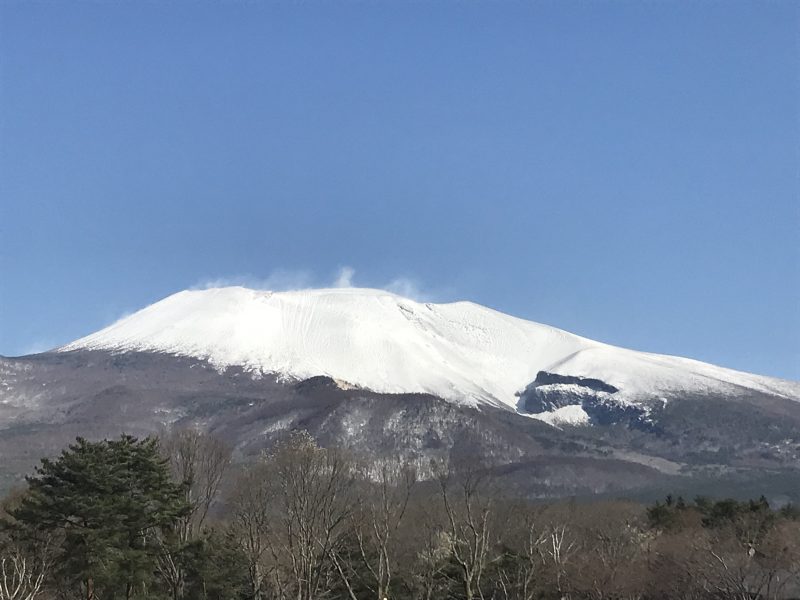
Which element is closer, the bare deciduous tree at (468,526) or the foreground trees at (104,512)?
the bare deciduous tree at (468,526)

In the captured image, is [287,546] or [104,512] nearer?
[104,512]

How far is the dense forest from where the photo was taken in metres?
42.8

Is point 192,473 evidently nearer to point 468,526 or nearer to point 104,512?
point 104,512

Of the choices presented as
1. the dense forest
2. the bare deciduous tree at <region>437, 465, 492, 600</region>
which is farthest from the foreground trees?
the bare deciduous tree at <region>437, 465, 492, 600</region>

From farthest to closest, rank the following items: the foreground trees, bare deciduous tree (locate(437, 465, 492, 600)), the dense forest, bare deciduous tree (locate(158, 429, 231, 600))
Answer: bare deciduous tree (locate(158, 429, 231, 600))
the dense forest
the foreground trees
bare deciduous tree (locate(437, 465, 492, 600))

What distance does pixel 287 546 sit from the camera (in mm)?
46781

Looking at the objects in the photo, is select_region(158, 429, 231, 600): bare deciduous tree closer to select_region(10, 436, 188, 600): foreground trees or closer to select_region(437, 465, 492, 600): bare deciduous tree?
select_region(10, 436, 188, 600): foreground trees

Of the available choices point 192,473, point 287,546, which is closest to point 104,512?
point 287,546

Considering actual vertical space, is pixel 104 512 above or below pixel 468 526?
above

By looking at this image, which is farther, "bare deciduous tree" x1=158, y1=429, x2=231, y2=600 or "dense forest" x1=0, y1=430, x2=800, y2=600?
"bare deciduous tree" x1=158, y1=429, x2=231, y2=600

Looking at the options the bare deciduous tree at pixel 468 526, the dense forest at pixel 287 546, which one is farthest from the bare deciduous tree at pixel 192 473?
the bare deciduous tree at pixel 468 526

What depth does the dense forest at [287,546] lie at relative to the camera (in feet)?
141

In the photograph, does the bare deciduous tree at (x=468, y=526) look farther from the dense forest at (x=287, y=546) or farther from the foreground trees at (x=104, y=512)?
the foreground trees at (x=104, y=512)

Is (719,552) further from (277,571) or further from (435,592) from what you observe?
(277,571)
